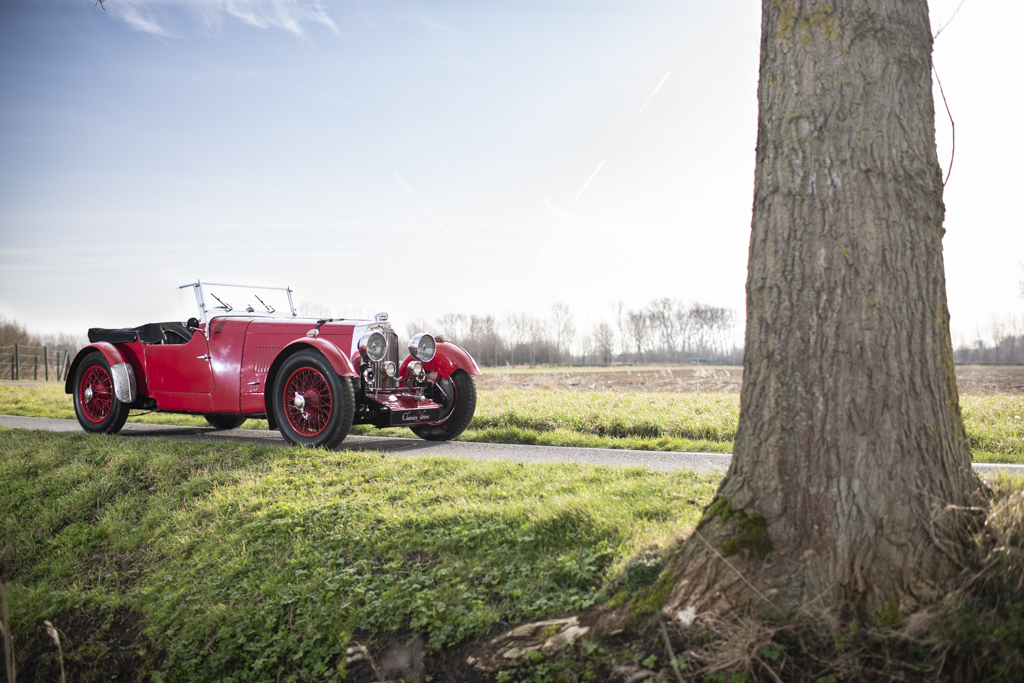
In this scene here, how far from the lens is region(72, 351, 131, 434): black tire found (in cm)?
852

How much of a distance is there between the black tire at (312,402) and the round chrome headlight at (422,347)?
3.86 ft

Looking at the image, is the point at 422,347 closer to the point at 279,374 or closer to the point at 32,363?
the point at 279,374

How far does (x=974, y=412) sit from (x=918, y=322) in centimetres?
727

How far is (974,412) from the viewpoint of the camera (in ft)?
27.4

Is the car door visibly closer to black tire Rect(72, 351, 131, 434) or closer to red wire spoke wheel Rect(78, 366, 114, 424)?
black tire Rect(72, 351, 131, 434)

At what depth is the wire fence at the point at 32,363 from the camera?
3058cm

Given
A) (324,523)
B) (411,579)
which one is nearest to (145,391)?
(324,523)

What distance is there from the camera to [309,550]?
4.11 meters

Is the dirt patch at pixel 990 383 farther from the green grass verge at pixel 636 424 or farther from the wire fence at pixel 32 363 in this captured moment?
the wire fence at pixel 32 363

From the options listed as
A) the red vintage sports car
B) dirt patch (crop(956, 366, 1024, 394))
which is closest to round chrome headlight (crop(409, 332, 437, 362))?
the red vintage sports car

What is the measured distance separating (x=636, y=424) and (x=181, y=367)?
236 inches

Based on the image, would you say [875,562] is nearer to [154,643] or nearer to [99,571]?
[154,643]

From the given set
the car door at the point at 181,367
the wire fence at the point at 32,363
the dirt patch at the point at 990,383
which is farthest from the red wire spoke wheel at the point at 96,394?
the wire fence at the point at 32,363

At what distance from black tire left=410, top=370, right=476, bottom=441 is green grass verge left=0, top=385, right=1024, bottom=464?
0.22 meters
